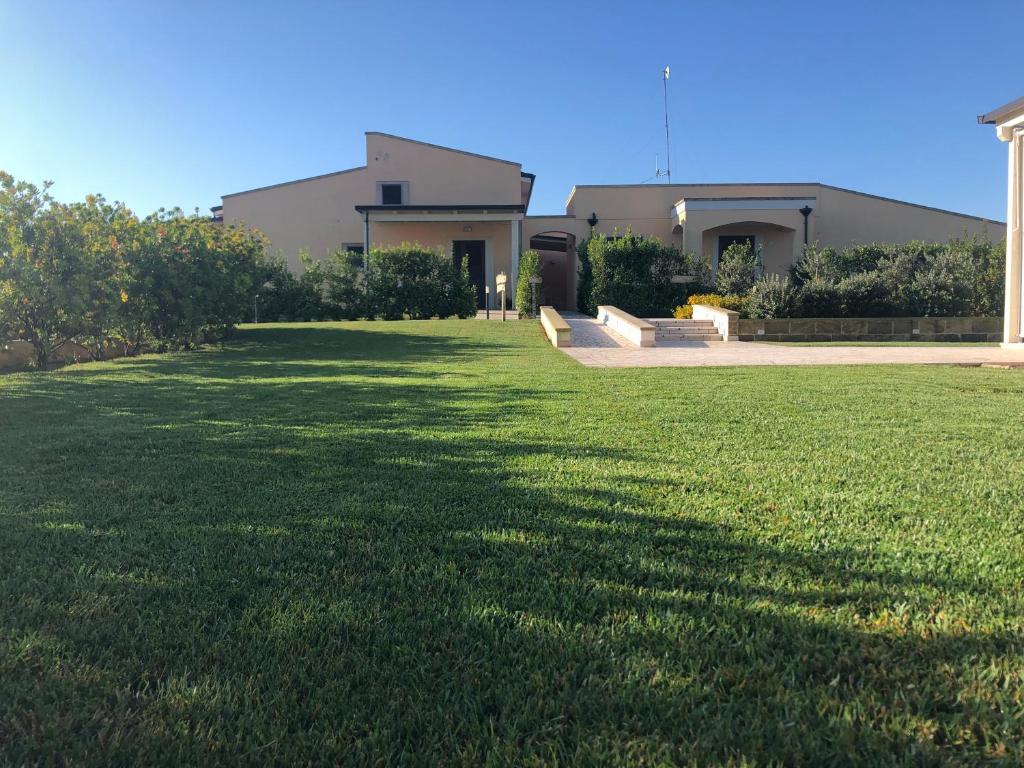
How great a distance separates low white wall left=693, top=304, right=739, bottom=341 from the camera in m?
16.0

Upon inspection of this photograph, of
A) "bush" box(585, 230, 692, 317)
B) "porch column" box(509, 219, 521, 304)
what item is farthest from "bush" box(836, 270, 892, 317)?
"porch column" box(509, 219, 521, 304)

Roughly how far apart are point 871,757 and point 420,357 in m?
10.2

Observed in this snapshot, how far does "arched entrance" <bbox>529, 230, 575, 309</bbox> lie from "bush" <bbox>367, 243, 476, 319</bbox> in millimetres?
7314

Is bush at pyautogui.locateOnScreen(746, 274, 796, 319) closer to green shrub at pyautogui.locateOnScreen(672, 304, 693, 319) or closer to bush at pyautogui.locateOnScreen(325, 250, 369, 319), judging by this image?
green shrub at pyautogui.locateOnScreen(672, 304, 693, 319)

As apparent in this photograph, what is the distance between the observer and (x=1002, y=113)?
1041 cm

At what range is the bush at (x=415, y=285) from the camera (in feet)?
66.6

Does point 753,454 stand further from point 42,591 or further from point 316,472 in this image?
point 42,591

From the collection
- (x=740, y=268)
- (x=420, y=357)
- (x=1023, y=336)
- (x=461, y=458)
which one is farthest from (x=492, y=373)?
(x=740, y=268)

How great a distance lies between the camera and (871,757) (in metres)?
1.62

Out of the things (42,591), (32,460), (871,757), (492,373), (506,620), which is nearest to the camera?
(871,757)

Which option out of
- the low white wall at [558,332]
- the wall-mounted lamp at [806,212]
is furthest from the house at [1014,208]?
the wall-mounted lamp at [806,212]

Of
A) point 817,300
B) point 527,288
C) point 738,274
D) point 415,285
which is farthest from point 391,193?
point 817,300

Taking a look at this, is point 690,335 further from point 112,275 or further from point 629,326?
point 112,275

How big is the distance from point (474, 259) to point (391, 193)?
4.46 m
